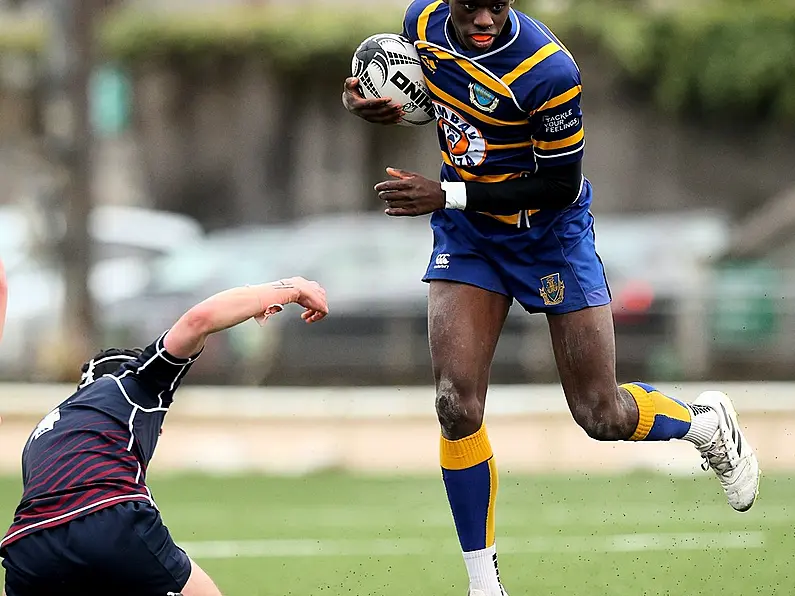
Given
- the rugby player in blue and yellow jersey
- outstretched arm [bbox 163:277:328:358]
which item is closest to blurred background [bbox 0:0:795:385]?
the rugby player in blue and yellow jersey

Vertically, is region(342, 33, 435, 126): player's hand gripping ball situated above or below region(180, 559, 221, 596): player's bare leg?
above

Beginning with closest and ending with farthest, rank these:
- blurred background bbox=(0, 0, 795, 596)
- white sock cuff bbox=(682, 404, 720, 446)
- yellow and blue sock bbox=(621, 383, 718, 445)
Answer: yellow and blue sock bbox=(621, 383, 718, 445) → white sock cuff bbox=(682, 404, 720, 446) → blurred background bbox=(0, 0, 795, 596)

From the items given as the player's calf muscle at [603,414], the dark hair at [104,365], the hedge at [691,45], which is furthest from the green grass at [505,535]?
the hedge at [691,45]

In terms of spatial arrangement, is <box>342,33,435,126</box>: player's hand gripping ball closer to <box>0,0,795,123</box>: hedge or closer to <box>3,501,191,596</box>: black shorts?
<box>3,501,191,596</box>: black shorts

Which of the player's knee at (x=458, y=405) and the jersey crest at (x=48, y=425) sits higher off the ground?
the jersey crest at (x=48, y=425)

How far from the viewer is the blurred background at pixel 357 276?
7.42 metres

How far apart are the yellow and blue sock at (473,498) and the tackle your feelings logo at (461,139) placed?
0.96 m

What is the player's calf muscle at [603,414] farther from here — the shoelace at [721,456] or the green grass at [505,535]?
the green grass at [505,535]

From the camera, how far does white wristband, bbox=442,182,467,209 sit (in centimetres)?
493

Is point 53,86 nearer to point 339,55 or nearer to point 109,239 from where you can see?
point 109,239

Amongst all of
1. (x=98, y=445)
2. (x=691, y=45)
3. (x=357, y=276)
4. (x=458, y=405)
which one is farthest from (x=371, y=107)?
(x=691, y=45)

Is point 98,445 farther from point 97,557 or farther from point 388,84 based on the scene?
point 388,84

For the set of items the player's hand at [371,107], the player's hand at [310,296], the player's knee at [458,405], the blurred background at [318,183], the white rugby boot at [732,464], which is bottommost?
the blurred background at [318,183]

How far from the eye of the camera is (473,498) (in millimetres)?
5047
